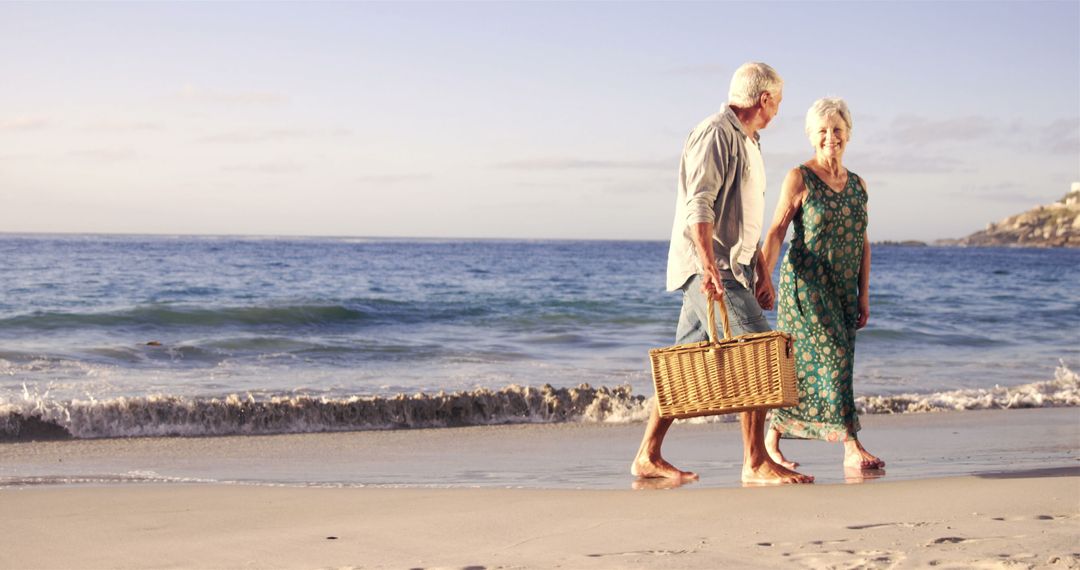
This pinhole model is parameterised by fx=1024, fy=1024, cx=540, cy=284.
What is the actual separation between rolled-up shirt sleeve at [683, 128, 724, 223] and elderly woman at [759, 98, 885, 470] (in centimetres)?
62

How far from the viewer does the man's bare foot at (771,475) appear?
4.65 m

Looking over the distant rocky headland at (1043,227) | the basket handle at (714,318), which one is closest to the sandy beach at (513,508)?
the basket handle at (714,318)

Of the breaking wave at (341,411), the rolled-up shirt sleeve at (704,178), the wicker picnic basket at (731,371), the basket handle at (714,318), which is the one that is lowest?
the breaking wave at (341,411)

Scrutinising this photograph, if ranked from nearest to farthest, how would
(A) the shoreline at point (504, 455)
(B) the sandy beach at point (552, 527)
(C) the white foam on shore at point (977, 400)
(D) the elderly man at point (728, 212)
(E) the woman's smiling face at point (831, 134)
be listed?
(B) the sandy beach at point (552, 527) < (D) the elderly man at point (728, 212) < (E) the woman's smiling face at point (831, 134) < (A) the shoreline at point (504, 455) < (C) the white foam on shore at point (977, 400)

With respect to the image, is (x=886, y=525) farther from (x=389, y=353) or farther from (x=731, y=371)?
(x=389, y=353)

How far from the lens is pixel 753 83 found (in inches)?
Result: 179

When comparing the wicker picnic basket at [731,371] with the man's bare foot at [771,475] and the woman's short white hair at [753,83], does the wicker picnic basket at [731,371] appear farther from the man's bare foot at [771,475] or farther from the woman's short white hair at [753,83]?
the woman's short white hair at [753,83]

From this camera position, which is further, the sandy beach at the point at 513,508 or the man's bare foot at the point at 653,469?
the man's bare foot at the point at 653,469

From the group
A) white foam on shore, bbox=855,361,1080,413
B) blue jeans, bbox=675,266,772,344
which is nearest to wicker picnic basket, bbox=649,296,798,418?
blue jeans, bbox=675,266,772,344

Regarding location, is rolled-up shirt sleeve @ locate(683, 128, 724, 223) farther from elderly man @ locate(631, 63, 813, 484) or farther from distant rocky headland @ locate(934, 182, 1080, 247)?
distant rocky headland @ locate(934, 182, 1080, 247)

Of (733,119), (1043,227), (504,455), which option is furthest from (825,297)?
(1043,227)

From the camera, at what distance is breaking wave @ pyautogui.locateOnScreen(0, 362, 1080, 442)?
6.95 m

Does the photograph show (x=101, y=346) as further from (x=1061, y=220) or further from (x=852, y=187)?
(x=1061, y=220)

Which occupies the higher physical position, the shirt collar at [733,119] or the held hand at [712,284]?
the shirt collar at [733,119]
